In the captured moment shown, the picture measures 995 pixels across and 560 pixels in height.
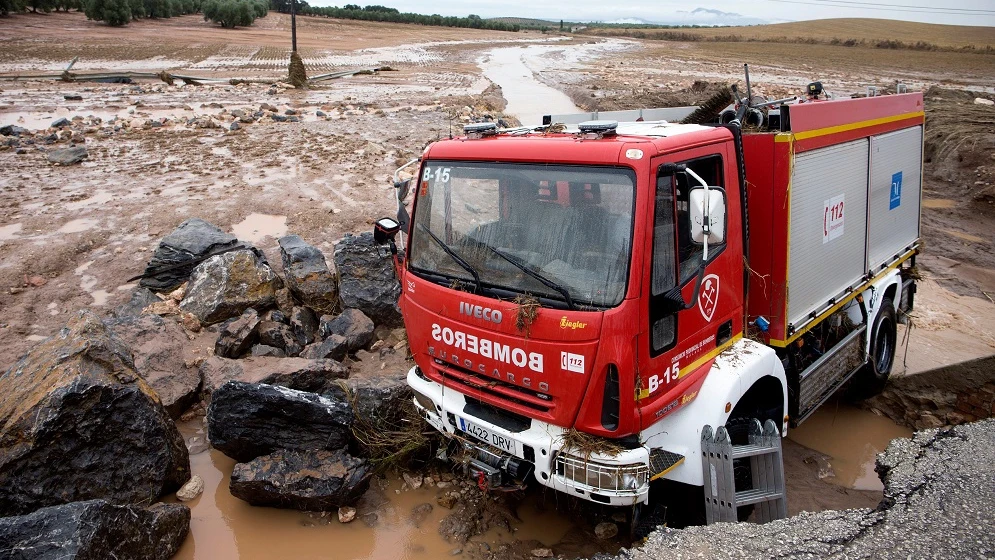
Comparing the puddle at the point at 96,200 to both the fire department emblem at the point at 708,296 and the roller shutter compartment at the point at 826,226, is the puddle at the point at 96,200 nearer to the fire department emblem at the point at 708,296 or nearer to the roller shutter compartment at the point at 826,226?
the fire department emblem at the point at 708,296

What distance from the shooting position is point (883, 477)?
14.2ft

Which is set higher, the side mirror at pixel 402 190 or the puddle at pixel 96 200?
the side mirror at pixel 402 190

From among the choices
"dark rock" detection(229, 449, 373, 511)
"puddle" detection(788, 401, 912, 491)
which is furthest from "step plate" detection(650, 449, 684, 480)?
"puddle" detection(788, 401, 912, 491)

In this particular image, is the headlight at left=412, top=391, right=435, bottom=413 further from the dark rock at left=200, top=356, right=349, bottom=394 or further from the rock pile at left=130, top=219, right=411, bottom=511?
the dark rock at left=200, top=356, right=349, bottom=394

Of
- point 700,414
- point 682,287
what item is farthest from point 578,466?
point 682,287

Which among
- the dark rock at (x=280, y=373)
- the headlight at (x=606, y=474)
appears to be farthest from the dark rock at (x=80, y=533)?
the headlight at (x=606, y=474)

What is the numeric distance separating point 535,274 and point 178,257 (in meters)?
5.75

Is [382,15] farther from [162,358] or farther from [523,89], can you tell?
[162,358]

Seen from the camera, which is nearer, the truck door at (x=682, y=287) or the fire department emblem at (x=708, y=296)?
the truck door at (x=682, y=287)

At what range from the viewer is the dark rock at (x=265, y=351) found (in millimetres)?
6492

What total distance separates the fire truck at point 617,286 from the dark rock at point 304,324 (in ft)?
8.21

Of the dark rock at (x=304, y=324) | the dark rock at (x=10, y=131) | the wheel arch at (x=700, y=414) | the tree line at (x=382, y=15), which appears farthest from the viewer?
the tree line at (x=382, y=15)

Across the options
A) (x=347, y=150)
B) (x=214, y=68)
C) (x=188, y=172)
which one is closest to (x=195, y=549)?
(x=188, y=172)

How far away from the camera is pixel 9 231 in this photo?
372 inches
